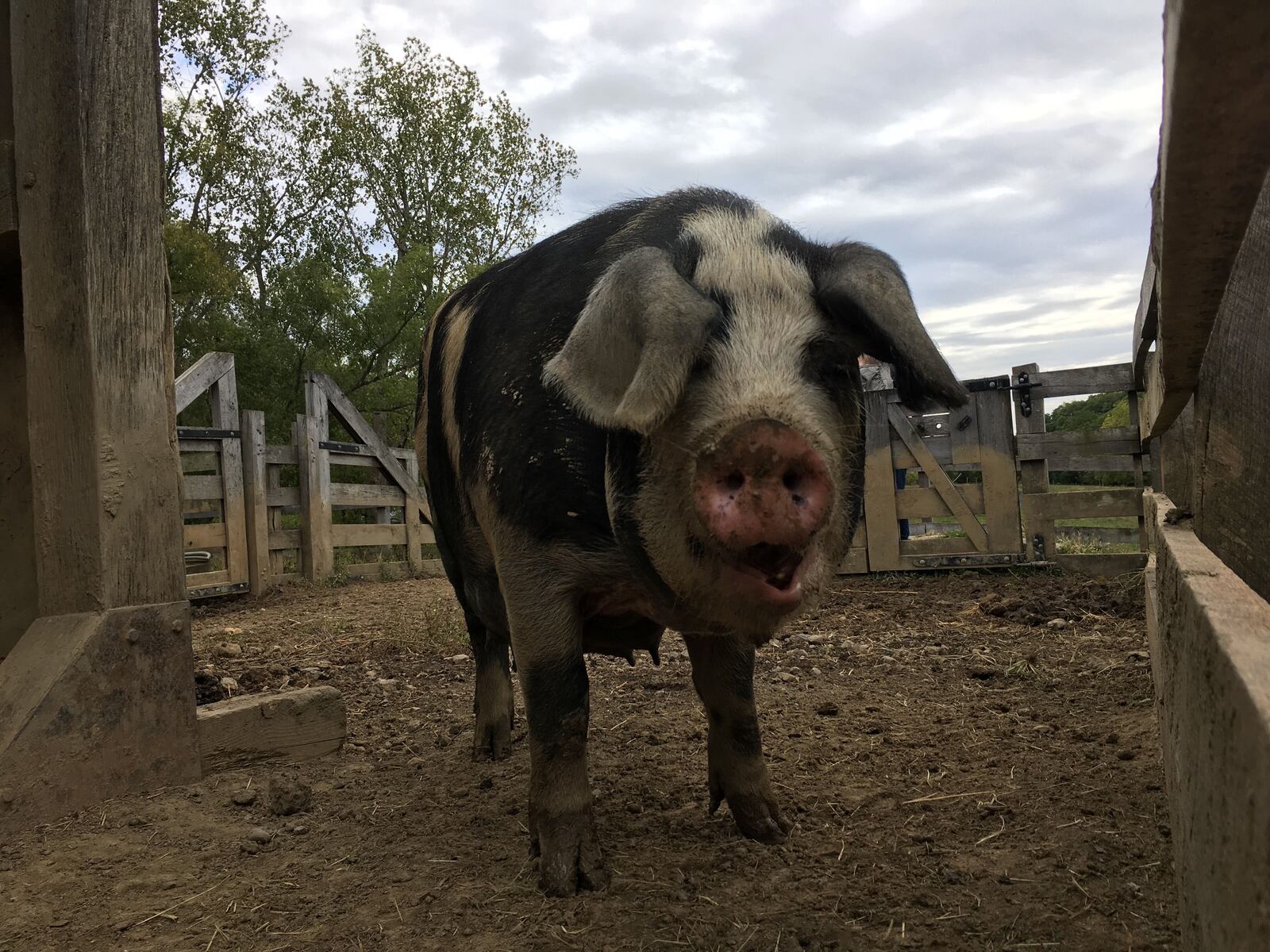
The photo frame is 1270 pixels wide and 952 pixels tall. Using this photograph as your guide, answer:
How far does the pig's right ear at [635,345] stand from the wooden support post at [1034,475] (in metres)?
7.48

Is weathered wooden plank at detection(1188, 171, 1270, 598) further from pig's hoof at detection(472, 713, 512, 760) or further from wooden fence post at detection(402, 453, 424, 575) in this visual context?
wooden fence post at detection(402, 453, 424, 575)

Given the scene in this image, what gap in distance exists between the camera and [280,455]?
10.1 meters

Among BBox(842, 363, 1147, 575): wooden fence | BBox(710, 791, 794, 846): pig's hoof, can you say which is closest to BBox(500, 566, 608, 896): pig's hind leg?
BBox(710, 791, 794, 846): pig's hoof

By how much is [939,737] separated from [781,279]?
2.22m

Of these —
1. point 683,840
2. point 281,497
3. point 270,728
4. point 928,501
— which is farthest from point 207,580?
point 683,840

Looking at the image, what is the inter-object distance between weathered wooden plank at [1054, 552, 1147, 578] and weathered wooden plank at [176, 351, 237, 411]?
805cm

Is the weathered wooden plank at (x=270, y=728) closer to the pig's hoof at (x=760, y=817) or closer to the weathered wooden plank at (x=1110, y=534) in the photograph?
the pig's hoof at (x=760, y=817)

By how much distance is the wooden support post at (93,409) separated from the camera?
9.90 ft

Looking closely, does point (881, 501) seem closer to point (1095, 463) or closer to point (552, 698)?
point (1095, 463)

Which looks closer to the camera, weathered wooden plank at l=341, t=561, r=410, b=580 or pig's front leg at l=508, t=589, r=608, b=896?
pig's front leg at l=508, t=589, r=608, b=896

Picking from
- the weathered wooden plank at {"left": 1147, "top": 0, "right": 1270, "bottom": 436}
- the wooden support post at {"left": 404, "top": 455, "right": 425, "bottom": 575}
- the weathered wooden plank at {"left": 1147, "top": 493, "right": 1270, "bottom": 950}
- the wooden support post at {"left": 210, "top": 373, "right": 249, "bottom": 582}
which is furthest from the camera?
the wooden support post at {"left": 404, "top": 455, "right": 425, "bottom": 575}

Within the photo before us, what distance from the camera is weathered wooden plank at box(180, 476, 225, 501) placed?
342 inches

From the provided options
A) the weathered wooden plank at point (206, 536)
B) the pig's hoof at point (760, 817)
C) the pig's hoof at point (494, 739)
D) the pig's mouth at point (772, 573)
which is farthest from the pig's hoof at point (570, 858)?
the weathered wooden plank at point (206, 536)

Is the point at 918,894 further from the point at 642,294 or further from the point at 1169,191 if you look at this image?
the point at 1169,191
